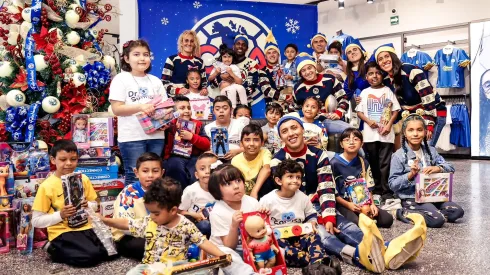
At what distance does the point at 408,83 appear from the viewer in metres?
4.44

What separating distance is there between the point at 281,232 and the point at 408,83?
2544mm

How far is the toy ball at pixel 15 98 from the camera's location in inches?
153

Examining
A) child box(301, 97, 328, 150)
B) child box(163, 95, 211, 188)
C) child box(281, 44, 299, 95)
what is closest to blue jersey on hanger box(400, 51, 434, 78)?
child box(281, 44, 299, 95)

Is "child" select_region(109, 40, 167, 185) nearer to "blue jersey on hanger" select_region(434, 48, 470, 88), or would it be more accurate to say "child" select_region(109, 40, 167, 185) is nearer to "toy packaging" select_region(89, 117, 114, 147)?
"toy packaging" select_region(89, 117, 114, 147)

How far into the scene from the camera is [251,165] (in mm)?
3264

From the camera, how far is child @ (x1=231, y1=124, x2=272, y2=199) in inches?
123

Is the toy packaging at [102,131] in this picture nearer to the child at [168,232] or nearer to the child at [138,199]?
the child at [138,199]

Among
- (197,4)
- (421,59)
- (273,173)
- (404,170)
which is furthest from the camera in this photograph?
(421,59)

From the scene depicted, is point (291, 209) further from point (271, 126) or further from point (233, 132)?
point (271, 126)

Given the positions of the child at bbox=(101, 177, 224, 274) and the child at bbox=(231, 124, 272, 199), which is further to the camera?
the child at bbox=(231, 124, 272, 199)

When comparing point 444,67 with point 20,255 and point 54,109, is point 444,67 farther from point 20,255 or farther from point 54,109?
point 20,255

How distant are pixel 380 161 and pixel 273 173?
6.26ft

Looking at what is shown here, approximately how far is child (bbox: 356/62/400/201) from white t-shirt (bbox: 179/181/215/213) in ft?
6.70

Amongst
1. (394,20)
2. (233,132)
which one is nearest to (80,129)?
(233,132)
